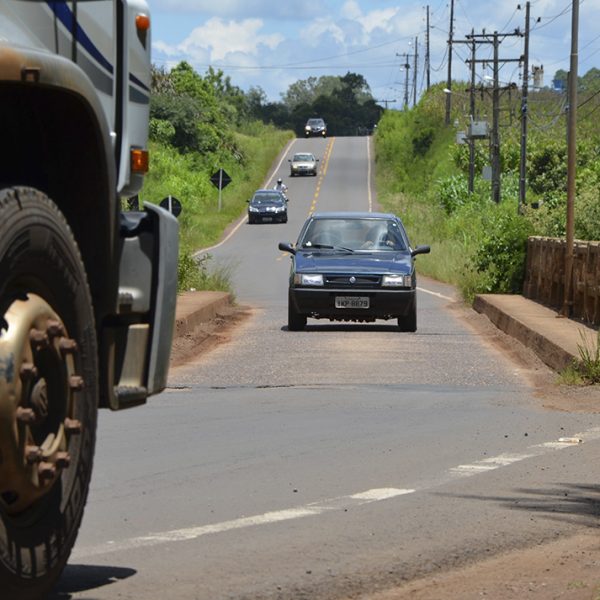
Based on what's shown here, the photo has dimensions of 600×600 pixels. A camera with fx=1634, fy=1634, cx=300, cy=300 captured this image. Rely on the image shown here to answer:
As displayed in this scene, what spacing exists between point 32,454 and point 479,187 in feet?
269

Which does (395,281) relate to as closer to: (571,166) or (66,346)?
(571,166)

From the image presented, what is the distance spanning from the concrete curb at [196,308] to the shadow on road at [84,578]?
12.8 meters

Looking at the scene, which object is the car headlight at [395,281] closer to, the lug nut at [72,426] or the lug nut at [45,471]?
the lug nut at [72,426]

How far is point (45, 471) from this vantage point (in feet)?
14.0

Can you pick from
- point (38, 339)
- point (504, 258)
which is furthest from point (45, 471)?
A: point (504, 258)

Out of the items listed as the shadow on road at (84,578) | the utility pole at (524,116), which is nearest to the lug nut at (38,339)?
the shadow on road at (84,578)

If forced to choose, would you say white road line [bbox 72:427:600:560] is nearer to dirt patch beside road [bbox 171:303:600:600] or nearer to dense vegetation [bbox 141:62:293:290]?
dirt patch beside road [bbox 171:303:600:600]

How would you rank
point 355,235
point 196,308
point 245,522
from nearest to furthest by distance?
point 245,522
point 196,308
point 355,235

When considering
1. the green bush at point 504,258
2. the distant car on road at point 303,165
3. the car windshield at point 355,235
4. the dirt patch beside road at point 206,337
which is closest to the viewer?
the dirt patch beside road at point 206,337

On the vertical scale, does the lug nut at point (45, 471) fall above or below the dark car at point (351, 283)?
above

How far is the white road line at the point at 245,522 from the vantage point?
21.6 ft

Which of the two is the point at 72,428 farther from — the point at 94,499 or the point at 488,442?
the point at 488,442

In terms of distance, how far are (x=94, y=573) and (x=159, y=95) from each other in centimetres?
9761

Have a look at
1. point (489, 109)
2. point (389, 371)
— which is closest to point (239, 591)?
point (389, 371)
